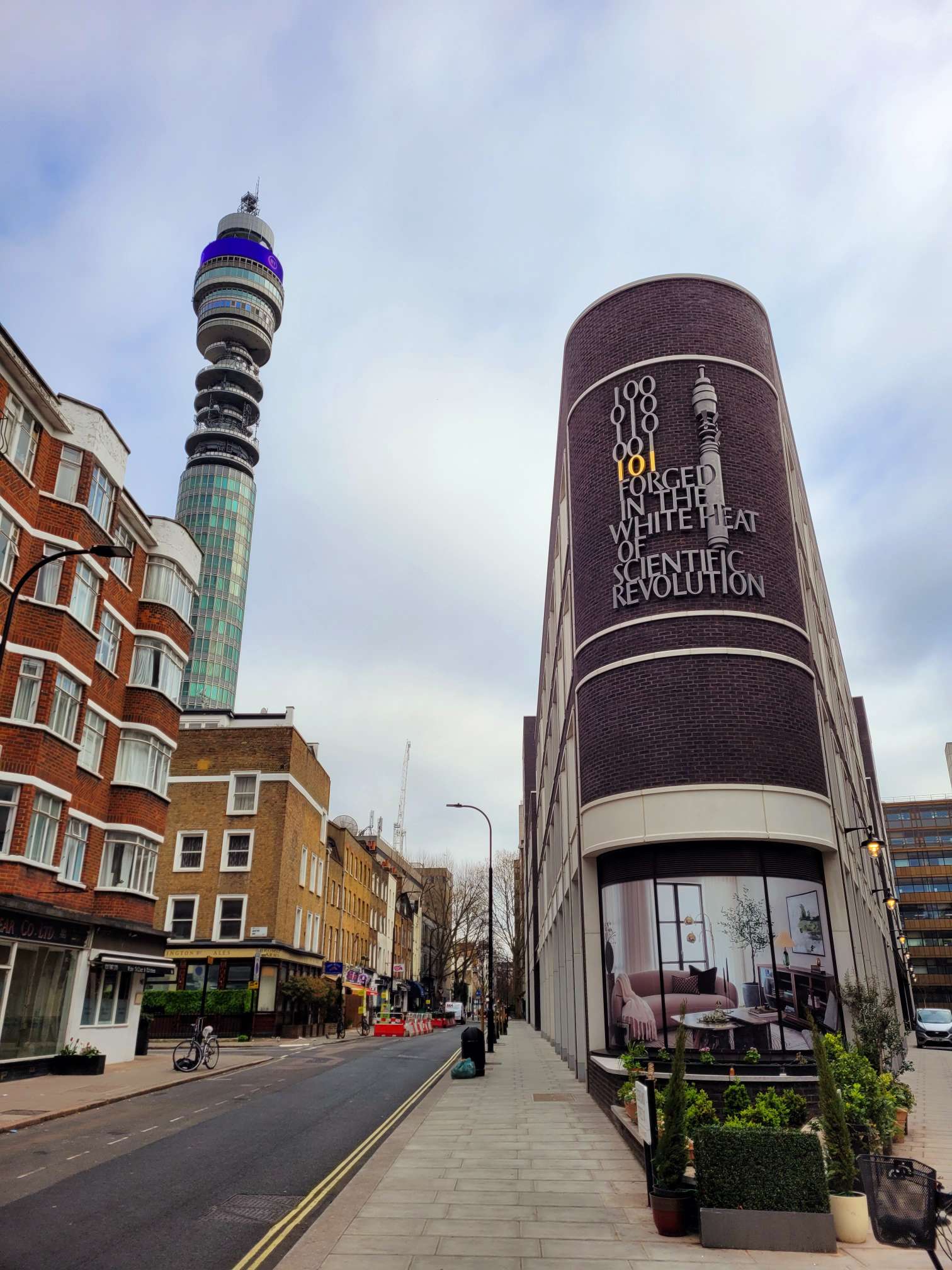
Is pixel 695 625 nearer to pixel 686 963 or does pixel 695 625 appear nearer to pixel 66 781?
pixel 686 963

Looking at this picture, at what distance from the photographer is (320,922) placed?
57.6m

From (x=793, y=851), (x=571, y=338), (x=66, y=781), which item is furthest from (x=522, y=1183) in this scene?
(x=571, y=338)

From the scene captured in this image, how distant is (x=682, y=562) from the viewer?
2039 centimetres

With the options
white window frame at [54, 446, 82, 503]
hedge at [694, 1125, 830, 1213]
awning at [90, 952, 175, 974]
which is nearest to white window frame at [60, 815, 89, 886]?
awning at [90, 952, 175, 974]

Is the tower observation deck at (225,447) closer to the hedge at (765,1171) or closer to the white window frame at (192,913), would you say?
the white window frame at (192,913)

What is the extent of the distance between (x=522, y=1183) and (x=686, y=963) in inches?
266

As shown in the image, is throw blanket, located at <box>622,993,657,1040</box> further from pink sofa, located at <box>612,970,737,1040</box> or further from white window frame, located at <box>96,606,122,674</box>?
white window frame, located at <box>96,606,122,674</box>

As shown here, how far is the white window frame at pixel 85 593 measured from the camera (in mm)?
26297

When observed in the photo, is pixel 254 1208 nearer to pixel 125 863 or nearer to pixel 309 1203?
pixel 309 1203

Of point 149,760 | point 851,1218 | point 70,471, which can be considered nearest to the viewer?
point 851,1218

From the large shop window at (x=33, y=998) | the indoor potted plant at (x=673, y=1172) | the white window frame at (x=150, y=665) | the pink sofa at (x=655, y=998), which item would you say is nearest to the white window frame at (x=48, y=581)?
the white window frame at (x=150, y=665)

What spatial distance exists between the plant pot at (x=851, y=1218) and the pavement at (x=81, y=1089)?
13.8 m

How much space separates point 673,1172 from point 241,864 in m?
42.9

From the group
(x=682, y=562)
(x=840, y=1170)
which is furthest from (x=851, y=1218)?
(x=682, y=562)
